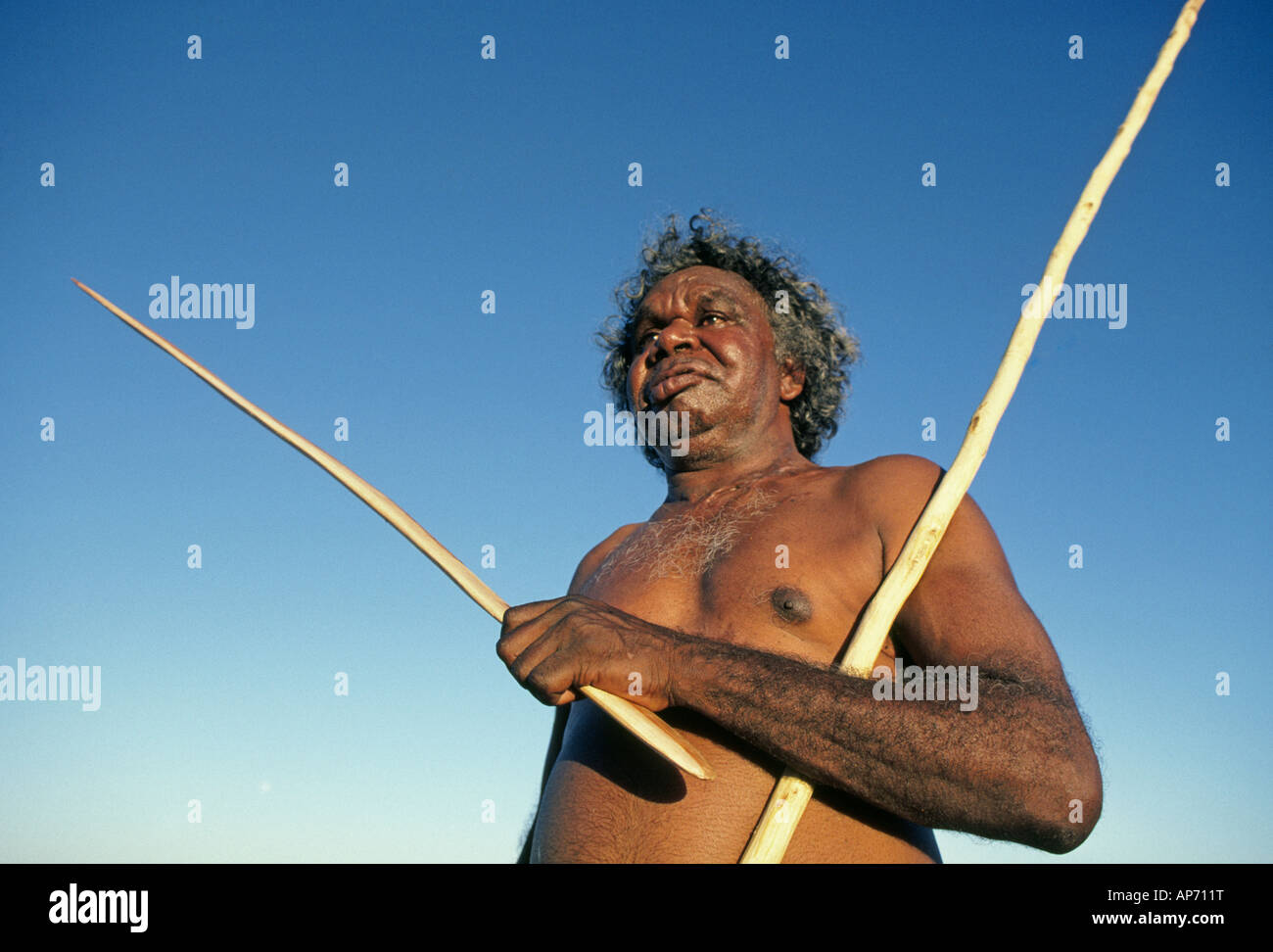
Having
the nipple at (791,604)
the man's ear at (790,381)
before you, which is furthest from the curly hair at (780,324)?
the nipple at (791,604)

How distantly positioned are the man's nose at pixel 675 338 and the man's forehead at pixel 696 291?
171 millimetres

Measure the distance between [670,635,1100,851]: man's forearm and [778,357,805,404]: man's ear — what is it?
2.27 meters

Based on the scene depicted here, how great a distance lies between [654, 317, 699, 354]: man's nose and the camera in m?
4.55

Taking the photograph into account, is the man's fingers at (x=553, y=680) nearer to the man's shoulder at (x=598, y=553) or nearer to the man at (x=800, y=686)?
the man at (x=800, y=686)

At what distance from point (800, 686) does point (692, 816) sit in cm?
54

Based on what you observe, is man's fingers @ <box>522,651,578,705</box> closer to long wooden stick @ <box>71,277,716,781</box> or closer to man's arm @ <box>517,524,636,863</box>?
long wooden stick @ <box>71,277,716,781</box>

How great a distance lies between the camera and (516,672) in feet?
9.46

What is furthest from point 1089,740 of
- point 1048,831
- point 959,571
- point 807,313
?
point 807,313

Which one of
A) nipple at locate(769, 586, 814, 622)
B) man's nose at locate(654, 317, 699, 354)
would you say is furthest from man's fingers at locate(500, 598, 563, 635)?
man's nose at locate(654, 317, 699, 354)

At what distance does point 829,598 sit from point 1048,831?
93 cm

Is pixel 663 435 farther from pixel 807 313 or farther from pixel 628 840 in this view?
pixel 628 840

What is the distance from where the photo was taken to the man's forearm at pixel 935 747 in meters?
2.60

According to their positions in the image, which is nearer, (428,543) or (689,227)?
(428,543)

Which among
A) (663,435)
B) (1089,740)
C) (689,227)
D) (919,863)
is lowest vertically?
(919,863)
